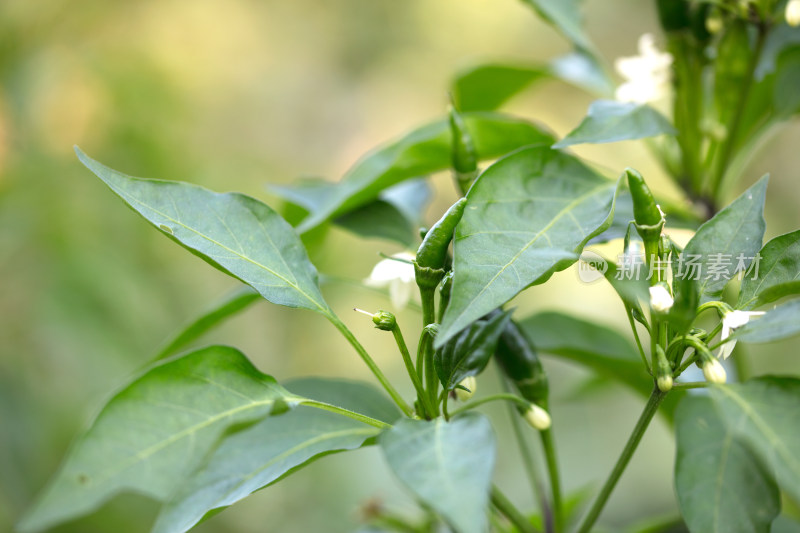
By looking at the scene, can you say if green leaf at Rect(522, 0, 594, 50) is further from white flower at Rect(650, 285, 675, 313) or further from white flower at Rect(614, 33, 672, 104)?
white flower at Rect(650, 285, 675, 313)

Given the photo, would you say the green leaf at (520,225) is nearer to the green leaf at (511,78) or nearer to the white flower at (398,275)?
the white flower at (398,275)

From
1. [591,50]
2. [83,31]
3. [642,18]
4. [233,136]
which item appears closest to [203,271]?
[83,31]

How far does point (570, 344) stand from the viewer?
24.2 inches

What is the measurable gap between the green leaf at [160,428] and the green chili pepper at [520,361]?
154 millimetres

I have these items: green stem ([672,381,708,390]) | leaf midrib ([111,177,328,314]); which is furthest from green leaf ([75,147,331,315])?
green stem ([672,381,708,390])

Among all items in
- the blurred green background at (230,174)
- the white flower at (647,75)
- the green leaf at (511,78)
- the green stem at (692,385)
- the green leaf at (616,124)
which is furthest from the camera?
the blurred green background at (230,174)

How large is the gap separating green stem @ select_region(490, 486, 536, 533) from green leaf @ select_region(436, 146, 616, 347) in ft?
0.61

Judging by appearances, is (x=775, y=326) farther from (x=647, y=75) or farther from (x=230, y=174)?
(x=230, y=174)

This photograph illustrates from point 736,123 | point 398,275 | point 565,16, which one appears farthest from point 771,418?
point 565,16

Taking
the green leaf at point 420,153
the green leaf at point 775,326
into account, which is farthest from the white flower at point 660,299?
the green leaf at point 420,153

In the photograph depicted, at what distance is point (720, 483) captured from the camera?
427 mm

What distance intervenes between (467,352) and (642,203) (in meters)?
0.13

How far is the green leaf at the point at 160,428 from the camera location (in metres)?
0.40

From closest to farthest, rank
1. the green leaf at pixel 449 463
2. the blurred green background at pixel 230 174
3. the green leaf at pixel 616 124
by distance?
the green leaf at pixel 449 463 → the green leaf at pixel 616 124 → the blurred green background at pixel 230 174
